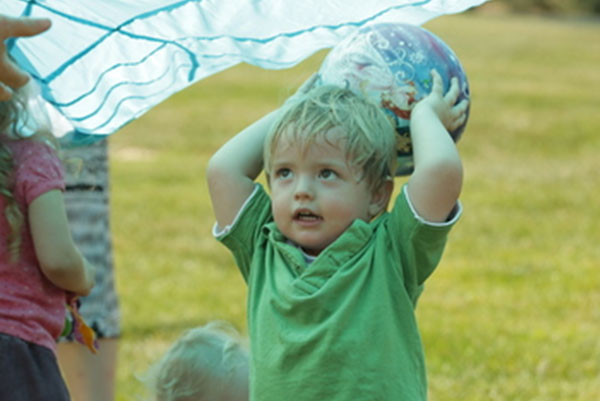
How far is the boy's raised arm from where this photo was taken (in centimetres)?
323

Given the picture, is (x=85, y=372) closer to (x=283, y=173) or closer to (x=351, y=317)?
(x=283, y=173)

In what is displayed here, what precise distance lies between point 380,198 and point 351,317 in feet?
1.20

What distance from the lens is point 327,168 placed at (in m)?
3.00

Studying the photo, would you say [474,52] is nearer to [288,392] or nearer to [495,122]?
[495,122]

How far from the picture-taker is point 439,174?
287 centimetres

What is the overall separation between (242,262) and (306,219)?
0.37m

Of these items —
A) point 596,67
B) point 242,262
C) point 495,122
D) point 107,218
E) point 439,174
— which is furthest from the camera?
point 596,67

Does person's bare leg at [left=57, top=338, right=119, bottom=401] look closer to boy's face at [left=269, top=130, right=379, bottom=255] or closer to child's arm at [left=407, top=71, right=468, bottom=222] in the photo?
boy's face at [left=269, top=130, right=379, bottom=255]

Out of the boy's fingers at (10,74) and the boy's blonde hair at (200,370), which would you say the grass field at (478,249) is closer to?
the boy's blonde hair at (200,370)

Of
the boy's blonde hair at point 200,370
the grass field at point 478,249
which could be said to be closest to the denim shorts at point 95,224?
the grass field at point 478,249

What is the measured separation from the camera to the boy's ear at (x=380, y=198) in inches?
121

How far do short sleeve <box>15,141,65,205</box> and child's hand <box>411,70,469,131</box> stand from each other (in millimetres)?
1060

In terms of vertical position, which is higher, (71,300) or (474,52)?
(71,300)

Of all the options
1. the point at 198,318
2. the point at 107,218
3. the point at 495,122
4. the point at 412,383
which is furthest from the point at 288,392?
the point at 495,122
